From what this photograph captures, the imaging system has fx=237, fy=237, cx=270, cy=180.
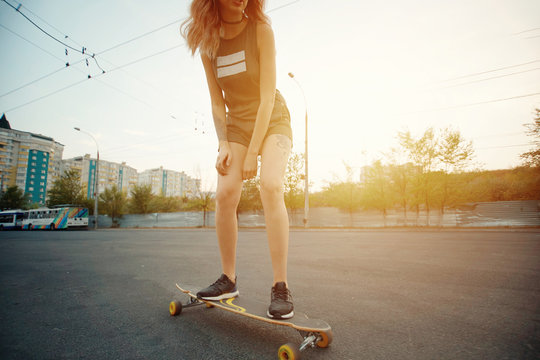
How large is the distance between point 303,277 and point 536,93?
20.2 m

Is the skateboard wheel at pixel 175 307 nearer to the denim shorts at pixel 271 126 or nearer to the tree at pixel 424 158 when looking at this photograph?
the denim shorts at pixel 271 126

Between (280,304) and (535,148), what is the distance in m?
23.1

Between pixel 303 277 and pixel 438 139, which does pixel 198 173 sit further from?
pixel 303 277

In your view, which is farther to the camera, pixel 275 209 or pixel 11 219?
pixel 11 219

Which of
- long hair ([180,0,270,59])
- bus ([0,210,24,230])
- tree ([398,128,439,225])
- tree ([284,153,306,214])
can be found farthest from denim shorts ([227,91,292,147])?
bus ([0,210,24,230])

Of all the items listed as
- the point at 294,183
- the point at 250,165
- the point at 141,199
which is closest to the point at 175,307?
the point at 250,165

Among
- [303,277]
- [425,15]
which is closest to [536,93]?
[425,15]

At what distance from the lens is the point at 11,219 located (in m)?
28.1

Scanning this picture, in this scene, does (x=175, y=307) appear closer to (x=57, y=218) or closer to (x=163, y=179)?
(x=57, y=218)

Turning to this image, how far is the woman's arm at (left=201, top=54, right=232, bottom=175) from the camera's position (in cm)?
174

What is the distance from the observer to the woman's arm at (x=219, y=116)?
68.4 inches

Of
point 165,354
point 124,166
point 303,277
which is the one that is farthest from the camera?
point 124,166

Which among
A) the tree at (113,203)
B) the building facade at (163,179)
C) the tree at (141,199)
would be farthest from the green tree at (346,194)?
the building facade at (163,179)

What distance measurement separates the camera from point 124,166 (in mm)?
102438
